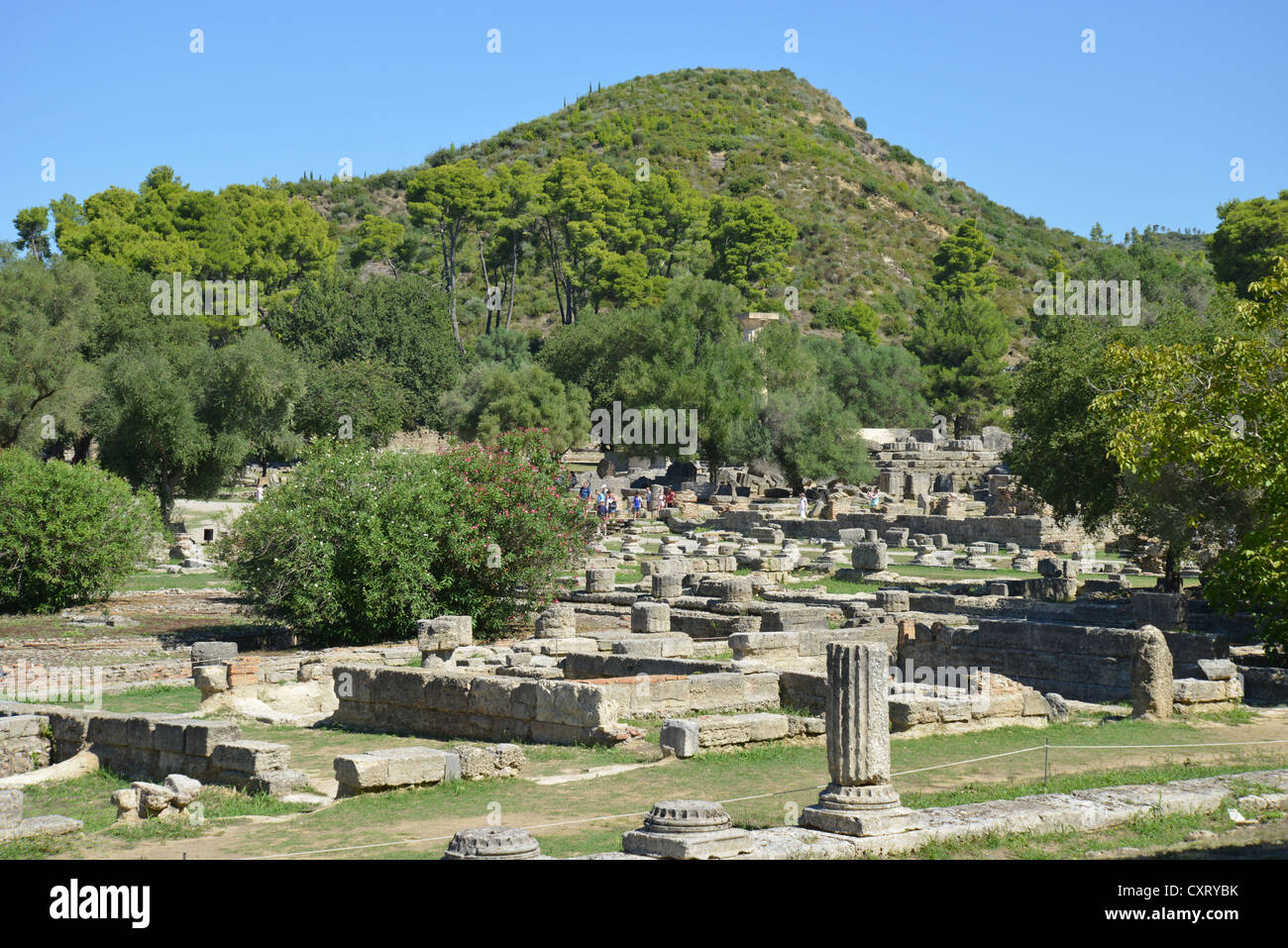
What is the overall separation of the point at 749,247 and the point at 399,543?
69.6 meters

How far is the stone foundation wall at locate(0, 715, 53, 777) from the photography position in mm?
15078

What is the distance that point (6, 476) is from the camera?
87.2 feet

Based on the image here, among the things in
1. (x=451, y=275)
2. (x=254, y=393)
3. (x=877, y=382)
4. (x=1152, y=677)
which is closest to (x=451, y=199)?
(x=451, y=275)

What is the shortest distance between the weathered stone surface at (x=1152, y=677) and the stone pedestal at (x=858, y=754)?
696cm

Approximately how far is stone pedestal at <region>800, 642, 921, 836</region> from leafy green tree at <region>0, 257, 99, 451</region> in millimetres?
33740

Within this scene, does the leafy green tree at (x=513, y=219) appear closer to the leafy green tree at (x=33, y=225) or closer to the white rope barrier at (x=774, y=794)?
the leafy green tree at (x=33, y=225)

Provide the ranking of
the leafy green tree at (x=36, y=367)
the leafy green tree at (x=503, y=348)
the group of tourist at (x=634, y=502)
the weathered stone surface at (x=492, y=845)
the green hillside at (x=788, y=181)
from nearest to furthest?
1. the weathered stone surface at (x=492, y=845)
2. the leafy green tree at (x=36, y=367)
3. the group of tourist at (x=634, y=502)
4. the leafy green tree at (x=503, y=348)
5. the green hillside at (x=788, y=181)

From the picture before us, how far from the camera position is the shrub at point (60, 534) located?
26.3m

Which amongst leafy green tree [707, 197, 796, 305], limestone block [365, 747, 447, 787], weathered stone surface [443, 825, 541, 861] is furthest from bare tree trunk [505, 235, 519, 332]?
weathered stone surface [443, 825, 541, 861]

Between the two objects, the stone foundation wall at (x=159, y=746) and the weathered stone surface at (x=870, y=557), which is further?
the weathered stone surface at (x=870, y=557)

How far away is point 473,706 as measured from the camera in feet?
51.3

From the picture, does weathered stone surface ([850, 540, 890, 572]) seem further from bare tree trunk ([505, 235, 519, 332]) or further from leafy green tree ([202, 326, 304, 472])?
bare tree trunk ([505, 235, 519, 332])

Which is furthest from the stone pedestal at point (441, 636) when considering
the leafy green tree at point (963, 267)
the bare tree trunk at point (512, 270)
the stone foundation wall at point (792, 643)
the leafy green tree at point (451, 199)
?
the leafy green tree at point (963, 267)

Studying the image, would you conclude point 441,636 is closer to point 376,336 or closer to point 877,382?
point 376,336
